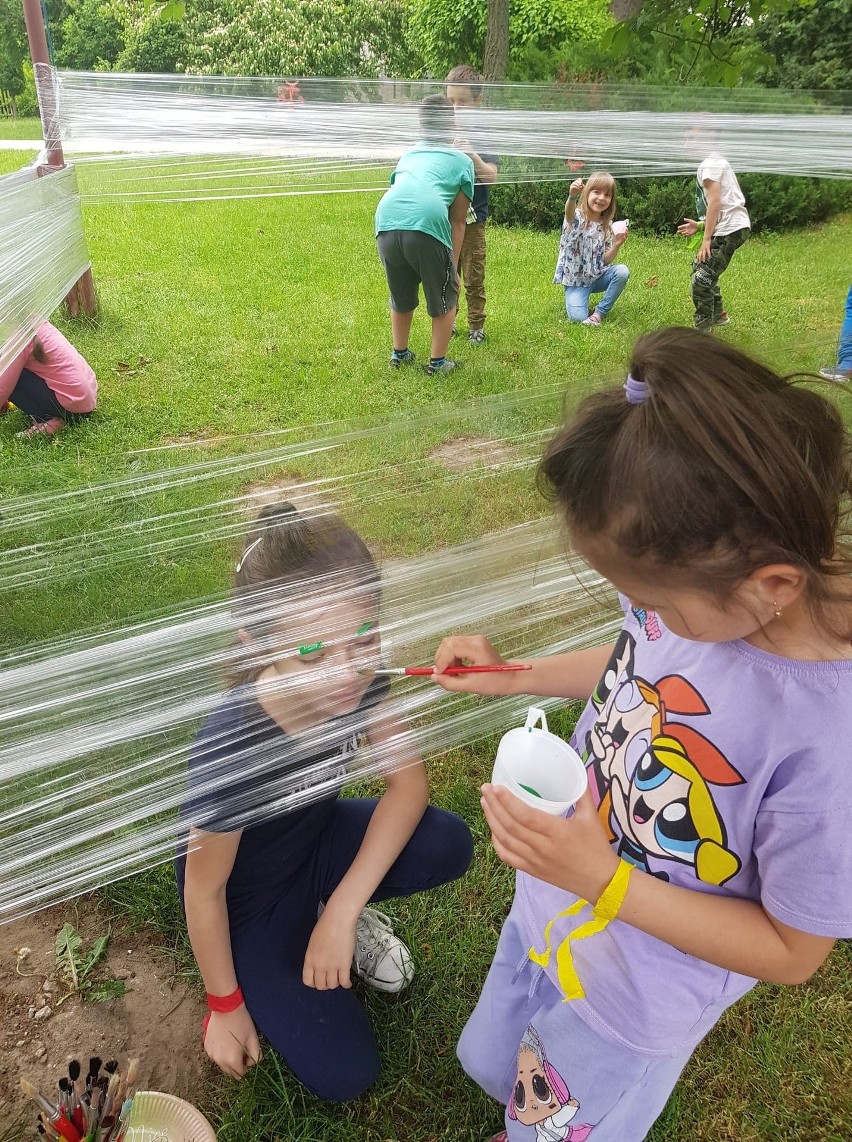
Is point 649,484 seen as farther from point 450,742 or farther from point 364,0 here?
point 364,0

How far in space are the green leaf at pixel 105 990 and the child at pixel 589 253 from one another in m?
4.88

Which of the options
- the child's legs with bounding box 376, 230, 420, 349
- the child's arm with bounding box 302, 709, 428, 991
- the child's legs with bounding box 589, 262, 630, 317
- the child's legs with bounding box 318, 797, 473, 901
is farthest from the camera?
the child's legs with bounding box 589, 262, 630, 317

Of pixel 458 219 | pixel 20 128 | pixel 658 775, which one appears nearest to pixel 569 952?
pixel 658 775

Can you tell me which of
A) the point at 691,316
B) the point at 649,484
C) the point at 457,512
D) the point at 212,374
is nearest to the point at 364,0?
the point at 691,316

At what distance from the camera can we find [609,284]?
18.0ft

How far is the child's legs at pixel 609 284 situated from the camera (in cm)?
544

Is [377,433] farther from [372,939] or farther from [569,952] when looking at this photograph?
[569,952]

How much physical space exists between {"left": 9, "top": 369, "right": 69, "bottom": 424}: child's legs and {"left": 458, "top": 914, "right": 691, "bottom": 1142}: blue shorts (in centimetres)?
316

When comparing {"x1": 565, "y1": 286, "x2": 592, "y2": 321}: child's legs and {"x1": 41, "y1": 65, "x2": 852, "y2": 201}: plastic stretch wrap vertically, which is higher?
{"x1": 41, "y1": 65, "x2": 852, "y2": 201}: plastic stretch wrap

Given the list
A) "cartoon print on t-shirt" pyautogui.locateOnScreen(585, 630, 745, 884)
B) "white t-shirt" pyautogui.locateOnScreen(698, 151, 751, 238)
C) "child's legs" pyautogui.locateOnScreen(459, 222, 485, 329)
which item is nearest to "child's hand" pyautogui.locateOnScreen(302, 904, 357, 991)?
"cartoon print on t-shirt" pyautogui.locateOnScreen(585, 630, 745, 884)

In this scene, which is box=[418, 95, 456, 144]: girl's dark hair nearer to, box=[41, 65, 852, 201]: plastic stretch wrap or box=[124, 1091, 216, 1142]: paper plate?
box=[41, 65, 852, 201]: plastic stretch wrap

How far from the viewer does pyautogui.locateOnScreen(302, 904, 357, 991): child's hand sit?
1.41 metres

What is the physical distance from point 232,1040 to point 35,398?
9.74 feet

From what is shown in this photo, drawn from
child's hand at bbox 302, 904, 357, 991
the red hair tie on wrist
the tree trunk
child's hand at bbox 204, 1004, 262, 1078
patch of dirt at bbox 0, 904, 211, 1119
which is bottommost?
patch of dirt at bbox 0, 904, 211, 1119
